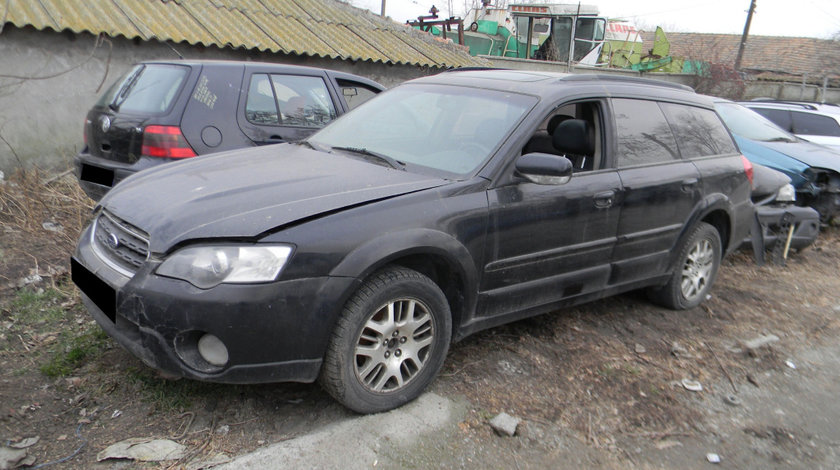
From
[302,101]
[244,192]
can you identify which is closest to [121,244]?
[244,192]

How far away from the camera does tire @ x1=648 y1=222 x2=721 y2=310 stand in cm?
472

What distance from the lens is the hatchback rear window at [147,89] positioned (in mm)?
4992

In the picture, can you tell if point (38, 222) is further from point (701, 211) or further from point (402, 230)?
point (701, 211)

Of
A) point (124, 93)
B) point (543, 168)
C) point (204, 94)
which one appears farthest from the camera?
point (124, 93)

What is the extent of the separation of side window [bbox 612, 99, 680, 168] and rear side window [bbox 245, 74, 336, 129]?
292 centimetres

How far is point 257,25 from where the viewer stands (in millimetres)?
10383

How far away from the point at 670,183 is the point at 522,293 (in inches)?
61.4

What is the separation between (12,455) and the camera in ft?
Result: 8.37

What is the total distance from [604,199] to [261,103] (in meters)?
3.17

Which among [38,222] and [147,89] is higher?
[147,89]

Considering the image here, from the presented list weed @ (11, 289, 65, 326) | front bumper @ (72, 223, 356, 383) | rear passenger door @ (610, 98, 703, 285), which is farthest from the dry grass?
rear passenger door @ (610, 98, 703, 285)

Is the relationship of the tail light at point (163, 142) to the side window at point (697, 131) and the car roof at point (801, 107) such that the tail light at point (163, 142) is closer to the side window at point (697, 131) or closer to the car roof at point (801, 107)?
the side window at point (697, 131)

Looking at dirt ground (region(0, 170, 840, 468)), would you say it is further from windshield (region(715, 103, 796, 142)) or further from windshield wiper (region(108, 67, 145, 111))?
windshield (region(715, 103, 796, 142))

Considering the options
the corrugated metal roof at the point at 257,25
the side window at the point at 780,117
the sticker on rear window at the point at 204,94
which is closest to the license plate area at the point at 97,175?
the sticker on rear window at the point at 204,94
